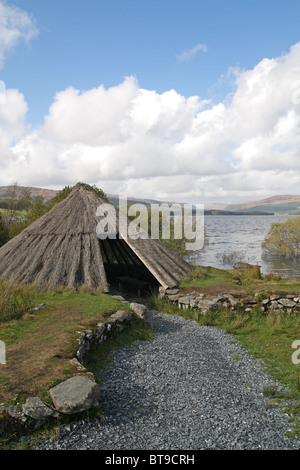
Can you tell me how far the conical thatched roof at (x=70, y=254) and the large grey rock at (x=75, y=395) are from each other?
6.91m

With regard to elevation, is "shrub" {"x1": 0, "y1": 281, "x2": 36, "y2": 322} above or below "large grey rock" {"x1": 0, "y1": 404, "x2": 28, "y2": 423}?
above

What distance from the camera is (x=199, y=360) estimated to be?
27.0 ft

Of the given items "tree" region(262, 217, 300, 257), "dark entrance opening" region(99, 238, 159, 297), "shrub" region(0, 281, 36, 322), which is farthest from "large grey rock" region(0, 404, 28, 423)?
"tree" region(262, 217, 300, 257)

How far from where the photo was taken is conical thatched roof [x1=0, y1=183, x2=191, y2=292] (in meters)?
13.1

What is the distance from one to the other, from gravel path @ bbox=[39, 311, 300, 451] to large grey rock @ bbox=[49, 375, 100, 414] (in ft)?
0.87

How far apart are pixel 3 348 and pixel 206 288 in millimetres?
8306

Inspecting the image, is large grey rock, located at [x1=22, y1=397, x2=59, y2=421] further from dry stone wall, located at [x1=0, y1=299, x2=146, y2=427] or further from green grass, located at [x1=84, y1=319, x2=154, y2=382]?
green grass, located at [x1=84, y1=319, x2=154, y2=382]

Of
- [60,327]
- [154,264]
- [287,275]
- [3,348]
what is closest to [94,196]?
[154,264]

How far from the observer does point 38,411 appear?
508cm

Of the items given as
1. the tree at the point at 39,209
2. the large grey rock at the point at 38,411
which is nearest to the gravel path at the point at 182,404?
the large grey rock at the point at 38,411

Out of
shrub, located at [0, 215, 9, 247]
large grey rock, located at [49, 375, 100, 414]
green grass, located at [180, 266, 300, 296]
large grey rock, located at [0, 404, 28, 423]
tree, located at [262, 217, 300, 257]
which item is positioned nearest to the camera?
large grey rock, located at [0, 404, 28, 423]

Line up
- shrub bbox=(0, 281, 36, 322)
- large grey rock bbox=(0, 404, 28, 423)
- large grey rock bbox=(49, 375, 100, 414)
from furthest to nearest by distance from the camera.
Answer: shrub bbox=(0, 281, 36, 322) < large grey rock bbox=(49, 375, 100, 414) < large grey rock bbox=(0, 404, 28, 423)

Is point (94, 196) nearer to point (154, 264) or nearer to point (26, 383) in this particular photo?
point (154, 264)

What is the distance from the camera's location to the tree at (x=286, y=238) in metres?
31.8
